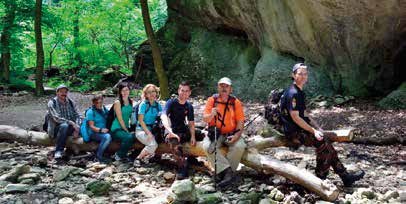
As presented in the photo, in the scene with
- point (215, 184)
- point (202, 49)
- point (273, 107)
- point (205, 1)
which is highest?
point (205, 1)

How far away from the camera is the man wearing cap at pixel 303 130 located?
632 cm

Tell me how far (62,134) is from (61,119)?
0.30m

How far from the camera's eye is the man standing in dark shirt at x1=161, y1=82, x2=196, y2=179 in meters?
6.98

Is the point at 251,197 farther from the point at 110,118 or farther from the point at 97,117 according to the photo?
the point at 97,117

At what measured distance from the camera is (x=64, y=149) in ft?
27.9

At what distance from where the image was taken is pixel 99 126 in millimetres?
7969

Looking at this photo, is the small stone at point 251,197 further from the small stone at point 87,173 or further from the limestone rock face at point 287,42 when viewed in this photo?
the limestone rock face at point 287,42

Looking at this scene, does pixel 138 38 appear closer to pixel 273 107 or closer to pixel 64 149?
pixel 64 149

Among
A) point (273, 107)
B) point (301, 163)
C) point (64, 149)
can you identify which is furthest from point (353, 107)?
point (64, 149)

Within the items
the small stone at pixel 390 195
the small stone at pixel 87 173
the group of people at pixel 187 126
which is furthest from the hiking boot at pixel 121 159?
the small stone at pixel 390 195

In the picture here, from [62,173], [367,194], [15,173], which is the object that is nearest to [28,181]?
[15,173]

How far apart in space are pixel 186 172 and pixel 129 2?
1998 centimetres

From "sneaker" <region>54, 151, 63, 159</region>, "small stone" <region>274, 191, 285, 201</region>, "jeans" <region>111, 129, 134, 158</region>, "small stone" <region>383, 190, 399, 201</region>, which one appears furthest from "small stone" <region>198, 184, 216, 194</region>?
"sneaker" <region>54, 151, 63, 159</region>

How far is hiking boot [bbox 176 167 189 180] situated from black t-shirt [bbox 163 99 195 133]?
67 cm
